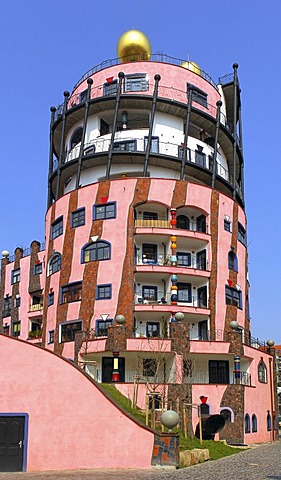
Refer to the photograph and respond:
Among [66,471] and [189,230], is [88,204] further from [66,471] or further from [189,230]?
[66,471]

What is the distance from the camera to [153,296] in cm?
3853

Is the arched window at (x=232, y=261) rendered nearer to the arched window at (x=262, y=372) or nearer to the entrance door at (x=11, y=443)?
the arched window at (x=262, y=372)

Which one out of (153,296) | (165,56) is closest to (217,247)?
(153,296)

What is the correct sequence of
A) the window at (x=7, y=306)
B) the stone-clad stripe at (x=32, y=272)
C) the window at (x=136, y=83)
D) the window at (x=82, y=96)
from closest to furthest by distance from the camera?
the window at (x=136, y=83) < the window at (x=82, y=96) < the stone-clad stripe at (x=32, y=272) < the window at (x=7, y=306)

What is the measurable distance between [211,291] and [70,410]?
65.6 feet

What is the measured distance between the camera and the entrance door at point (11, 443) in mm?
18969

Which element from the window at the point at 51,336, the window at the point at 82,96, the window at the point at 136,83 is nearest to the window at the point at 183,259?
the window at the point at 51,336

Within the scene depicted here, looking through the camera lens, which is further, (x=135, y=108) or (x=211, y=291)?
(x=135, y=108)

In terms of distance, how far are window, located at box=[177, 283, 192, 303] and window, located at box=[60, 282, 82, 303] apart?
6508 mm

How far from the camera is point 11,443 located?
19141mm

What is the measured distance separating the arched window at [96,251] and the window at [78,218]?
1.87m

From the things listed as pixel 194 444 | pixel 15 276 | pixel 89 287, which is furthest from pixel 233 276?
pixel 15 276

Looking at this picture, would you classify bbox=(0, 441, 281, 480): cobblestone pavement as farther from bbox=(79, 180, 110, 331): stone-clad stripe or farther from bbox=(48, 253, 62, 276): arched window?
bbox=(48, 253, 62, 276): arched window

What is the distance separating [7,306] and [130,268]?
20.4 meters
